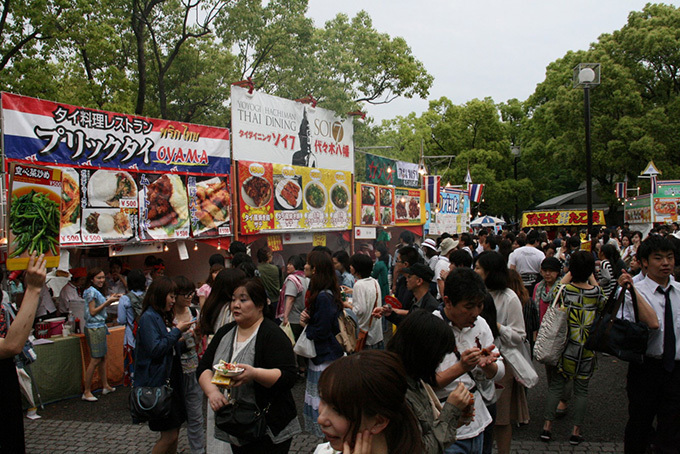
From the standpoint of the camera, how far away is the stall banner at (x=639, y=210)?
25.9m

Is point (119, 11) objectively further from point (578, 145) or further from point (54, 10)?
point (578, 145)

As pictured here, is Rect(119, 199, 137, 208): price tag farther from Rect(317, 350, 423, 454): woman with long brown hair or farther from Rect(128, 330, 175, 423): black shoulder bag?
Rect(317, 350, 423, 454): woman with long brown hair

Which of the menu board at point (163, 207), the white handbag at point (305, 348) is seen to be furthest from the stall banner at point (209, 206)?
the white handbag at point (305, 348)

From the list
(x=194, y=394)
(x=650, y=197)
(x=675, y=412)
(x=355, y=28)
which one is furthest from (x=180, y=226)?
(x=650, y=197)

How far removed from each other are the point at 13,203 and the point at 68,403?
478 centimetres

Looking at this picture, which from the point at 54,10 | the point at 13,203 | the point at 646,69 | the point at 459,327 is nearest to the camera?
the point at 459,327

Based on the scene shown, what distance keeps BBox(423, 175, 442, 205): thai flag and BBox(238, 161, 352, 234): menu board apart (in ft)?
19.9

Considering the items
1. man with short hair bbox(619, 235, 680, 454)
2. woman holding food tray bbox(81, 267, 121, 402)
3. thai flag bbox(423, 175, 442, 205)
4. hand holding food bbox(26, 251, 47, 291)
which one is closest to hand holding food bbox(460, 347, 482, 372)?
man with short hair bbox(619, 235, 680, 454)

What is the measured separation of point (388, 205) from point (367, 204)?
1606 millimetres

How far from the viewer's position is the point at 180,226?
10.9 m

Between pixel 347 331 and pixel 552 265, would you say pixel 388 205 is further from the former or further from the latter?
pixel 347 331

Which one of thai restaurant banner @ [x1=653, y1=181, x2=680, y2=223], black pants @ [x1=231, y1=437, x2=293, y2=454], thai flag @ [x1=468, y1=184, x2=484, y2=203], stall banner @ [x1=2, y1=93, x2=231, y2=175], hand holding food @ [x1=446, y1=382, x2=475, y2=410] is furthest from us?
thai flag @ [x1=468, y1=184, x2=484, y2=203]

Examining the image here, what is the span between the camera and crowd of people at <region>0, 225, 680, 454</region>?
1.89 meters

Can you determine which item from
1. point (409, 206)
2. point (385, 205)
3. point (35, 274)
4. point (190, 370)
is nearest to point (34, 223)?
point (35, 274)
